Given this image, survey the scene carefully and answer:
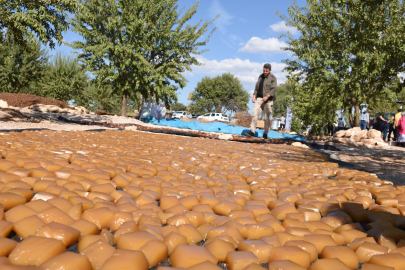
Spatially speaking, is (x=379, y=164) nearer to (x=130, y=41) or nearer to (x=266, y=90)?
(x=266, y=90)

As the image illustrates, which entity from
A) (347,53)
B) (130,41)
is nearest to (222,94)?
(130,41)

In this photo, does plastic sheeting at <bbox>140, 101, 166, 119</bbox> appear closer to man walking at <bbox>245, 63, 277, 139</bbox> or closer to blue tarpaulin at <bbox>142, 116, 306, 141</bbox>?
blue tarpaulin at <bbox>142, 116, 306, 141</bbox>

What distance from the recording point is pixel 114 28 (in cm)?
1121

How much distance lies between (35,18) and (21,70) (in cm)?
1509

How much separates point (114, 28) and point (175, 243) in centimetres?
1213

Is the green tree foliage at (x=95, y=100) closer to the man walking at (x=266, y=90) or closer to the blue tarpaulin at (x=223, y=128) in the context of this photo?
the blue tarpaulin at (x=223, y=128)

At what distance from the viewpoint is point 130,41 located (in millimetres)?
11625

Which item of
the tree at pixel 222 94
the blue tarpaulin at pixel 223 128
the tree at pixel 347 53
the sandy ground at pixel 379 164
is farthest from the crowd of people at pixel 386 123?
the tree at pixel 222 94

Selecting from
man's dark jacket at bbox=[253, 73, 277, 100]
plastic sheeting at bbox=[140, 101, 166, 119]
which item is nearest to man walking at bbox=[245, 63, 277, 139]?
man's dark jacket at bbox=[253, 73, 277, 100]

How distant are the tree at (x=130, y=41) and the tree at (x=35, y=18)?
14.1ft

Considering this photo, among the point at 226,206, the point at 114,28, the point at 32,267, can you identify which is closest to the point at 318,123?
the point at 114,28

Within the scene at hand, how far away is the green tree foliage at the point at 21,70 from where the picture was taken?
17450 mm

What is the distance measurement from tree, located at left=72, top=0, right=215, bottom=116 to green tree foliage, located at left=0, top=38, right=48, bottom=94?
26.6ft

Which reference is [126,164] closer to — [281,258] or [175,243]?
[175,243]
